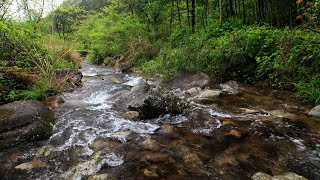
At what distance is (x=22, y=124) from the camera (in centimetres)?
548

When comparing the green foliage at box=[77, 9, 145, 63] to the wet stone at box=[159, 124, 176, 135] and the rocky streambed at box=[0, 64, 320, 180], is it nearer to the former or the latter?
the rocky streambed at box=[0, 64, 320, 180]

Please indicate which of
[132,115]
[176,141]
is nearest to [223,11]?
[132,115]

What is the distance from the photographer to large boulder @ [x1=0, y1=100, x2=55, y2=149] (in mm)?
5148

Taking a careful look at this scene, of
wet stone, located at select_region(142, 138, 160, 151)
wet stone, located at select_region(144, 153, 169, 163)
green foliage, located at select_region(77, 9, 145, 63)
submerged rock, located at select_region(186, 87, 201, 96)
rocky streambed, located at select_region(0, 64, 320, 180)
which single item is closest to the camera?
rocky streambed, located at select_region(0, 64, 320, 180)

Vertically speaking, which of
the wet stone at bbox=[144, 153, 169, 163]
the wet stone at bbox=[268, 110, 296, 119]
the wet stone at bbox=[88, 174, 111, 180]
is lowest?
the wet stone at bbox=[144, 153, 169, 163]

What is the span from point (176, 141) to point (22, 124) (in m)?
3.45

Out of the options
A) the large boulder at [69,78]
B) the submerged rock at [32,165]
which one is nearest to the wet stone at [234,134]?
the submerged rock at [32,165]

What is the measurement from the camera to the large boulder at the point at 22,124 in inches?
203

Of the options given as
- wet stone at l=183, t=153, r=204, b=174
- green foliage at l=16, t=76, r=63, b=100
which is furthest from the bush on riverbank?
wet stone at l=183, t=153, r=204, b=174

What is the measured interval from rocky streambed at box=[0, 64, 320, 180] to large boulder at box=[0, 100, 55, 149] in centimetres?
18

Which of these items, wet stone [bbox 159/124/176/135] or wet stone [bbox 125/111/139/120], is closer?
wet stone [bbox 159/124/176/135]

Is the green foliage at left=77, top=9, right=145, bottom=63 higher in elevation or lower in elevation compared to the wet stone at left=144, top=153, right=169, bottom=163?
higher

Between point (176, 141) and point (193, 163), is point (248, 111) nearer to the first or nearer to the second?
point (176, 141)

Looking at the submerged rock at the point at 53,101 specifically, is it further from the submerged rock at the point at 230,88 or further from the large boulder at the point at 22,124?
the submerged rock at the point at 230,88
